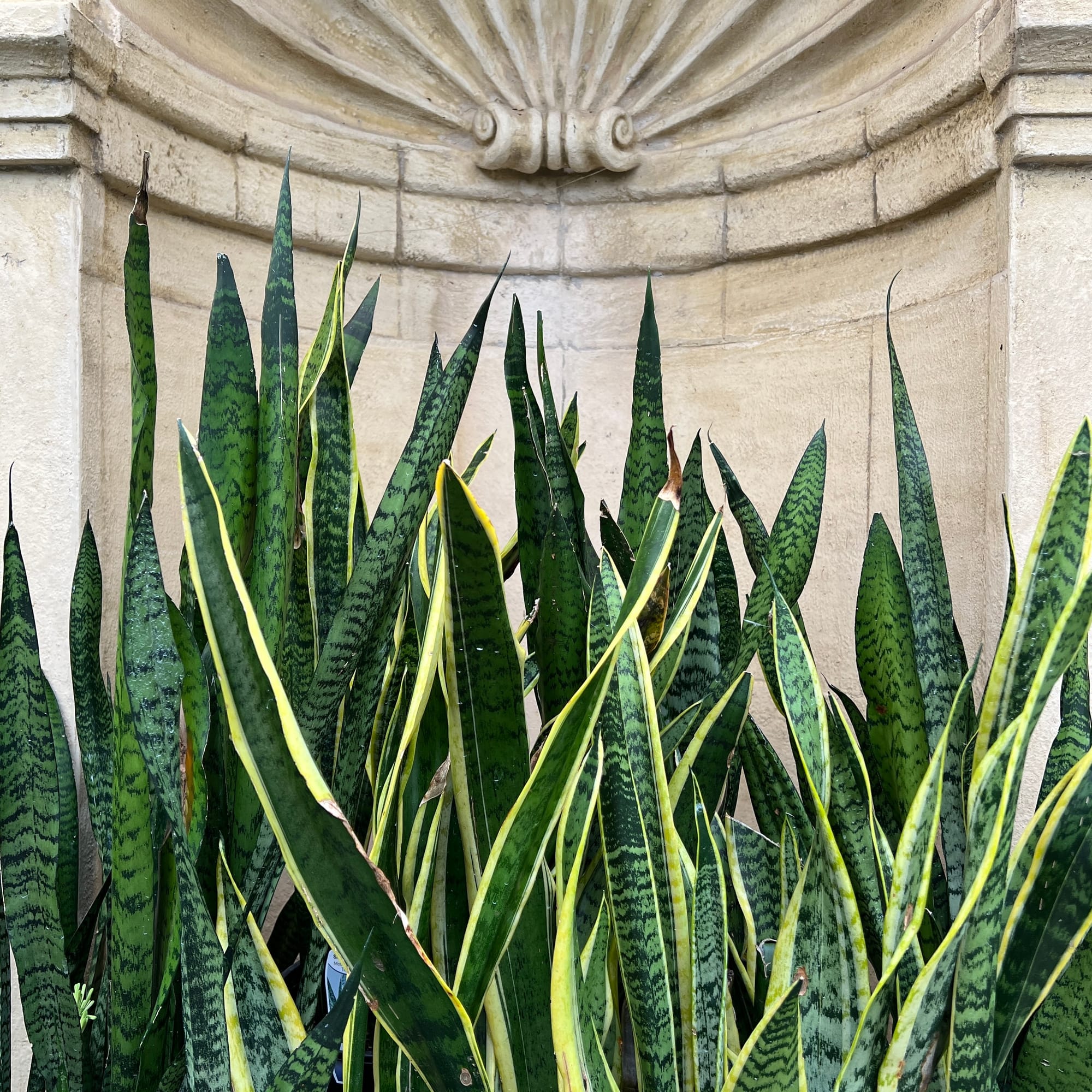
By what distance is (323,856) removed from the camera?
0.45 m

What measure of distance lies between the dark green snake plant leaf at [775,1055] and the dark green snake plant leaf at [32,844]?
516 millimetres

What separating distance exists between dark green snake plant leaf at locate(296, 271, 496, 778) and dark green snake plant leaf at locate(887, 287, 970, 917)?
409mm

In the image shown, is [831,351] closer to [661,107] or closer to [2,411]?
[661,107]

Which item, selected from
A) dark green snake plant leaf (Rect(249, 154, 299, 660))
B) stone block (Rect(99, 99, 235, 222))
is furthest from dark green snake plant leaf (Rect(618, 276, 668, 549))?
stone block (Rect(99, 99, 235, 222))

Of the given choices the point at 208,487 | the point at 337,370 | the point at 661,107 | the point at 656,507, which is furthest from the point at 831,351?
the point at 208,487

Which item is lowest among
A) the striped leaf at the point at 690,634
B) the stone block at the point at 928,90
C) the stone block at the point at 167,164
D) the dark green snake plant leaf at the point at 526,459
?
the striped leaf at the point at 690,634

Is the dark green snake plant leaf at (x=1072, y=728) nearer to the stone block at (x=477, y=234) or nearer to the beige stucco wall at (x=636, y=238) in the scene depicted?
the beige stucco wall at (x=636, y=238)

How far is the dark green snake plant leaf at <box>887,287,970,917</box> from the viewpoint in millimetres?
860

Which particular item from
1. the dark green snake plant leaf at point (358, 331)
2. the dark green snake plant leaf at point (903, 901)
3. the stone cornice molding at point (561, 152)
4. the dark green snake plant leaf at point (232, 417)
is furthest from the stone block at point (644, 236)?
the dark green snake plant leaf at point (903, 901)

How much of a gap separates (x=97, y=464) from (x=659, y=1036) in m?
1.01

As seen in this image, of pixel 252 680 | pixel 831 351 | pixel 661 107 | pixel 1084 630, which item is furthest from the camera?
pixel 661 107

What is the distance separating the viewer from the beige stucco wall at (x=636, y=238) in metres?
1.23

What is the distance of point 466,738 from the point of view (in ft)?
1.86

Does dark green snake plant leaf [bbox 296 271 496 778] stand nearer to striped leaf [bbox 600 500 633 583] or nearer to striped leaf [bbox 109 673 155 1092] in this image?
striped leaf [bbox 109 673 155 1092]
